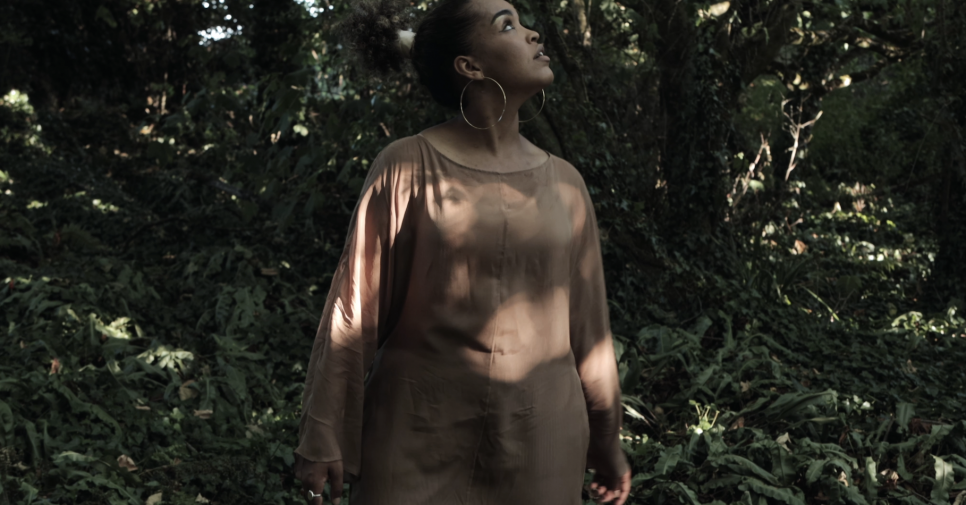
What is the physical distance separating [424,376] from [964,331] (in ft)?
21.0

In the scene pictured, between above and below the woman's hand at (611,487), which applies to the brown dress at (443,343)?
above

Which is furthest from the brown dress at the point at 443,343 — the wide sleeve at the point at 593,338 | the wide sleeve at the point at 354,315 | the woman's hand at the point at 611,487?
the woman's hand at the point at 611,487

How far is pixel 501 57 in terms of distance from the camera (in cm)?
220

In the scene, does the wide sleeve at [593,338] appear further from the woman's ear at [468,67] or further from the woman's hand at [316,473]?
the woman's hand at [316,473]

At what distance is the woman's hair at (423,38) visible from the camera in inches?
87.9

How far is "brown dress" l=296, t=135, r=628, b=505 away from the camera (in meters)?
2.08

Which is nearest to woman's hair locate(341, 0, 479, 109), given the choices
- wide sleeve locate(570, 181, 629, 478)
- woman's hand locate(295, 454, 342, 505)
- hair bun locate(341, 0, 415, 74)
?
hair bun locate(341, 0, 415, 74)

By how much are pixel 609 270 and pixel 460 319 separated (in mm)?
5073

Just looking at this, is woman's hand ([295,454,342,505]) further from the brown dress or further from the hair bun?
the hair bun

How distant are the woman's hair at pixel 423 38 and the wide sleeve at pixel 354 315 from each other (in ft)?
1.03

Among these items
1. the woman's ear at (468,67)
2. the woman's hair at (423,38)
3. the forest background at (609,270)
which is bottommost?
the forest background at (609,270)

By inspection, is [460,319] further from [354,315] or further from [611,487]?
[611,487]

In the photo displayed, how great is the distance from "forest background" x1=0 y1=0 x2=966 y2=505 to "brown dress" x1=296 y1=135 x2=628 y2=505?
1073 mm

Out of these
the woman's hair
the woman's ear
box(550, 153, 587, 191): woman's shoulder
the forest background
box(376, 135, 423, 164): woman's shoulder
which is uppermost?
the woman's hair
